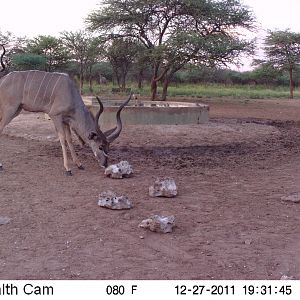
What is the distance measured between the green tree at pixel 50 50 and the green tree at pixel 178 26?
852 centimetres

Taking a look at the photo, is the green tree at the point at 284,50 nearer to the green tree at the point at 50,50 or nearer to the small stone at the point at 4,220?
the green tree at the point at 50,50

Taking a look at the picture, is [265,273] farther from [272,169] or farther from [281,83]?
[281,83]

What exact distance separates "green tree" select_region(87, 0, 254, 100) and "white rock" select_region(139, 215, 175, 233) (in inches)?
641

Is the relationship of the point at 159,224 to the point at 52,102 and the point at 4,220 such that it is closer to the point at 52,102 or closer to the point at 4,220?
the point at 4,220

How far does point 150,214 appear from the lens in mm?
5297

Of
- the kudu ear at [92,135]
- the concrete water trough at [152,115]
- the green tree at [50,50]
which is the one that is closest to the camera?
the kudu ear at [92,135]

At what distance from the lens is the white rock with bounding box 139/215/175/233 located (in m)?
4.70

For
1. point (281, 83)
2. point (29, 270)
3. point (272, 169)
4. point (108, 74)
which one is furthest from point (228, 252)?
point (281, 83)

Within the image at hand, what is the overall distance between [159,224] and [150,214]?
1.98ft

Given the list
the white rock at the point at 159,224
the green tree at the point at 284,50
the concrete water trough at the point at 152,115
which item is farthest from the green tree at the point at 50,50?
the white rock at the point at 159,224

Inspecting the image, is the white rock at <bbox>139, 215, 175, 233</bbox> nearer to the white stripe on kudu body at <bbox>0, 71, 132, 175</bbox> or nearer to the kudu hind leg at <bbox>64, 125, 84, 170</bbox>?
the white stripe on kudu body at <bbox>0, 71, 132, 175</bbox>

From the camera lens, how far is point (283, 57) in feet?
118

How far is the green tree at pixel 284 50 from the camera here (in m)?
34.6

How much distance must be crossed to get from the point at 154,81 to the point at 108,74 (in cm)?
2323
